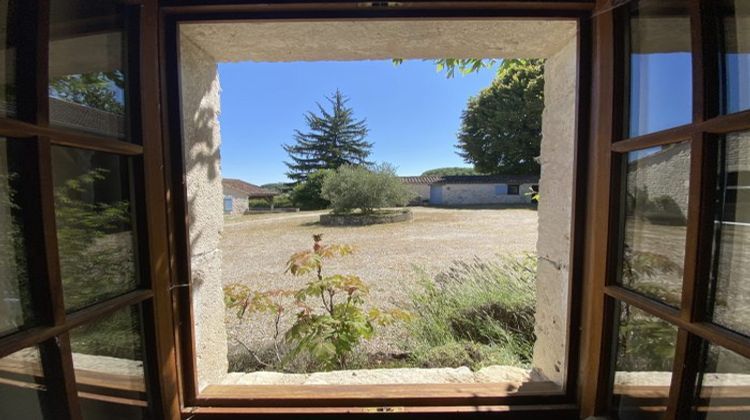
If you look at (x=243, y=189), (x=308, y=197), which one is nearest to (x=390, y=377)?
(x=308, y=197)

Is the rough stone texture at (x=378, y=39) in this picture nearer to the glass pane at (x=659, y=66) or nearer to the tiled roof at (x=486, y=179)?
the glass pane at (x=659, y=66)

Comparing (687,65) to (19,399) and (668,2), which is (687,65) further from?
(19,399)

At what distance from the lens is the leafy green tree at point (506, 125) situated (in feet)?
61.9

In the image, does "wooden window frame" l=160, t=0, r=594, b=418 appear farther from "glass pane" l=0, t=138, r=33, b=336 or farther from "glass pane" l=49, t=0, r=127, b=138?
"glass pane" l=0, t=138, r=33, b=336

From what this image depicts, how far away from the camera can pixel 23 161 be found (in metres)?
0.60

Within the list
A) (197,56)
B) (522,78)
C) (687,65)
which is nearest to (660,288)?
(687,65)

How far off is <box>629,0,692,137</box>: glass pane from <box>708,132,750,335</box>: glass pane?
12cm

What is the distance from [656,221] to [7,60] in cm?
144

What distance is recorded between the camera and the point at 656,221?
785mm

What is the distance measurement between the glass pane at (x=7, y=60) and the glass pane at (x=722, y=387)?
Result: 1.45 metres

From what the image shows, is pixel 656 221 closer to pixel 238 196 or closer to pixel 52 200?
pixel 52 200

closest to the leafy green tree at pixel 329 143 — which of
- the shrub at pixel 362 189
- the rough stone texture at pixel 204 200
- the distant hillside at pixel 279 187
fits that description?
the distant hillside at pixel 279 187

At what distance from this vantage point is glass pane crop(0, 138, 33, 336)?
1.91 ft

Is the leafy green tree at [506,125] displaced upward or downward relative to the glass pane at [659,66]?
upward
